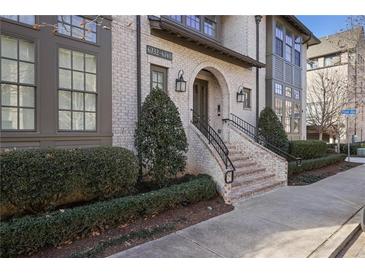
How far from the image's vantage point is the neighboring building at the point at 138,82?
15.1 ft

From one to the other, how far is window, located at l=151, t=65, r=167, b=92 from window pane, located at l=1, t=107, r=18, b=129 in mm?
3449

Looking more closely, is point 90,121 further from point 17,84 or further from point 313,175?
point 313,175

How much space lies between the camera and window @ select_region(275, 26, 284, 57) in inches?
477

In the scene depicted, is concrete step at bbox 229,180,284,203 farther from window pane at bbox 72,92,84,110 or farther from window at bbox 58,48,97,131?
window pane at bbox 72,92,84,110

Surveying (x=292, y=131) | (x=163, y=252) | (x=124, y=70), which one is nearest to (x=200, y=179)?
(x=163, y=252)

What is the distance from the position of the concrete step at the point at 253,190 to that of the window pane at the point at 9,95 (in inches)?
193

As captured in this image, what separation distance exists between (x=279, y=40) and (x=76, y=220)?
12.2 m

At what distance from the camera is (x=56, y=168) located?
13.0ft

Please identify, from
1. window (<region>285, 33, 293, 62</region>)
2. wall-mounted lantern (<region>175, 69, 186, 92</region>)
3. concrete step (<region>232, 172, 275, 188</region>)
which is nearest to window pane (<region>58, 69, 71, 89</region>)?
wall-mounted lantern (<region>175, 69, 186, 92</region>)

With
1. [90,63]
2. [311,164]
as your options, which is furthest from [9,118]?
[311,164]

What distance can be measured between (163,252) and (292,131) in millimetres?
11860

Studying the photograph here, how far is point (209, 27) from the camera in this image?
976 centimetres

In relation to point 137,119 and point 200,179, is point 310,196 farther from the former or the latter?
point 137,119

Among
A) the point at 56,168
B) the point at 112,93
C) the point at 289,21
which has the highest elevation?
the point at 289,21
